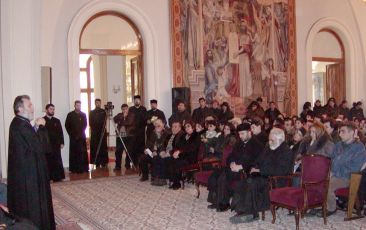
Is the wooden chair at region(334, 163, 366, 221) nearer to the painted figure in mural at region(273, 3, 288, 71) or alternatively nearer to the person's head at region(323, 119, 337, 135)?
the person's head at region(323, 119, 337, 135)

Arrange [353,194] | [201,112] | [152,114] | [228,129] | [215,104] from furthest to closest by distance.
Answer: [215,104]
[201,112]
[152,114]
[228,129]
[353,194]

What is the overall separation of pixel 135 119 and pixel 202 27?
3598 millimetres

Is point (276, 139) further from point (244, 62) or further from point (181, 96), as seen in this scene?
point (244, 62)

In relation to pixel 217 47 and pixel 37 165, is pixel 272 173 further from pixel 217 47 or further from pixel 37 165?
pixel 217 47

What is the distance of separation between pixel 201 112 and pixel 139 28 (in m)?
2.90

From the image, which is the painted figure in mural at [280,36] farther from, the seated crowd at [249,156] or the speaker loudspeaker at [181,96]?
the seated crowd at [249,156]

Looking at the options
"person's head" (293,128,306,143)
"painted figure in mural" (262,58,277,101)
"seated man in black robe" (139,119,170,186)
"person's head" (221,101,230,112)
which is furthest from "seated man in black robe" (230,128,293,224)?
"painted figure in mural" (262,58,277,101)

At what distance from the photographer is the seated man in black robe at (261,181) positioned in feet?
20.7

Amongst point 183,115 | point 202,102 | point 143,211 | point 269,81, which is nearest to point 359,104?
point 269,81

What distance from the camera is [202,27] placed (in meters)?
13.4

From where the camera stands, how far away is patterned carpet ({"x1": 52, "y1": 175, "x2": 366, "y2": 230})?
20.3 feet

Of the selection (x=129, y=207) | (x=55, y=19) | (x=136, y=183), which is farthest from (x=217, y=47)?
(x=129, y=207)

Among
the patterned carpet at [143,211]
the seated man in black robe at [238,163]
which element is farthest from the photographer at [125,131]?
the seated man in black robe at [238,163]

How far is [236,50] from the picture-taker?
557 inches
